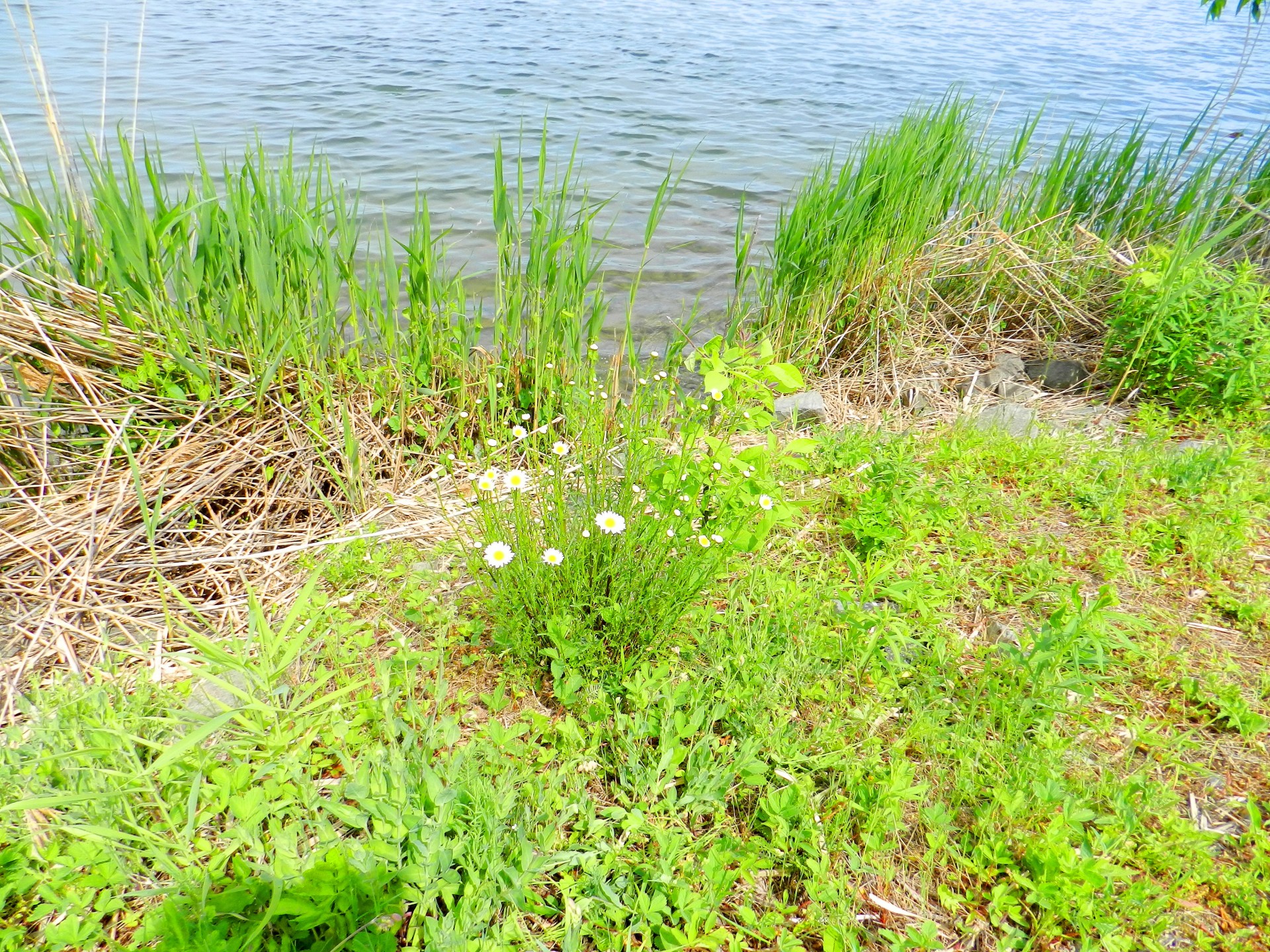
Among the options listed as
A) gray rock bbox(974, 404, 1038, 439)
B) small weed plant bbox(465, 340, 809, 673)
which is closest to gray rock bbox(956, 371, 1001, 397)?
gray rock bbox(974, 404, 1038, 439)

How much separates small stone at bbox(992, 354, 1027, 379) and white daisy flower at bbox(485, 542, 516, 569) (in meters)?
3.37

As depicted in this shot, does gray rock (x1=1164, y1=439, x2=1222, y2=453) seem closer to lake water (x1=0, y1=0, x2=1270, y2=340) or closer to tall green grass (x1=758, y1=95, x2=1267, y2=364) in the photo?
tall green grass (x1=758, y1=95, x2=1267, y2=364)

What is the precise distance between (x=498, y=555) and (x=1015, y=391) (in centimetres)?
330

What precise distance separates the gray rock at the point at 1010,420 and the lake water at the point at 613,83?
210 centimetres

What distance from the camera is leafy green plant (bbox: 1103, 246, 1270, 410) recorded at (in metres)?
3.39

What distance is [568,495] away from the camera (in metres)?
2.47

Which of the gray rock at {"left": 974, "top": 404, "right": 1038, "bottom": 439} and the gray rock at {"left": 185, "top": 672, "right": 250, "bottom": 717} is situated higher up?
the gray rock at {"left": 974, "top": 404, "right": 1038, "bottom": 439}

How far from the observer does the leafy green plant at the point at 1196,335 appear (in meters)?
3.39

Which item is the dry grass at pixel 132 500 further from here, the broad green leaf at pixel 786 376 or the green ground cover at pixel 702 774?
the broad green leaf at pixel 786 376

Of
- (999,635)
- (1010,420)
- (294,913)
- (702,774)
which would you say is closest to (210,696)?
(294,913)

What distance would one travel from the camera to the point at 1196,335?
11.6 feet

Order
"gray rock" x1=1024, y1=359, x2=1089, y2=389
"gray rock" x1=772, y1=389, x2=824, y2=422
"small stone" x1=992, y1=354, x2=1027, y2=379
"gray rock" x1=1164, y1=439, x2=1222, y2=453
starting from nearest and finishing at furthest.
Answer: "gray rock" x1=1164, y1=439, x2=1222, y2=453 → "gray rock" x1=772, y1=389, x2=824, y2=422 → "gray rock" x1=1024, y1=359, x2=1089, y2=389 → "small stone" x1=992, y1=354, x2=1027, y2=379

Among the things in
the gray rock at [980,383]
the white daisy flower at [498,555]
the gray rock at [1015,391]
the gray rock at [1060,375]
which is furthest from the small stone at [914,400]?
the white daisy flower at [498,555]

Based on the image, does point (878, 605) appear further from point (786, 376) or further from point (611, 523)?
point (611, 523)
